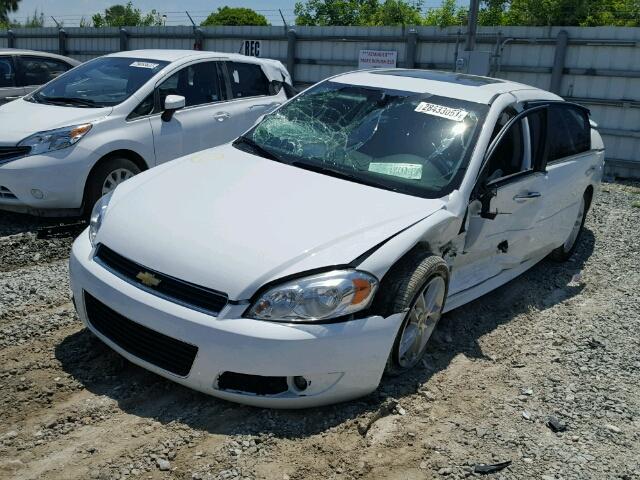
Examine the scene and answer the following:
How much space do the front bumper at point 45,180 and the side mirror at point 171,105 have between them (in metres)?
0.96

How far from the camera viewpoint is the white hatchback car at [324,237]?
292 centimetres

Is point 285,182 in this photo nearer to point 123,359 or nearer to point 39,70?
point 123,359

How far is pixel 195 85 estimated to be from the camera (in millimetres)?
7035

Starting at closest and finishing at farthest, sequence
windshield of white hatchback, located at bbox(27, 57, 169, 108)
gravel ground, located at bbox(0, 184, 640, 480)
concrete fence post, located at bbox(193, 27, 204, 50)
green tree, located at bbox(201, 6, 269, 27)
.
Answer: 1. gravel ground, located at bbox(0, 184, 640, 480)
2. windshield of white hatchback, located at bbox(27, 57, 169, 108)
3. concrete fence post, located at bbox(193, 27, 204, 50)
4. green tree, located at bbox(201, 6, 269, 27)

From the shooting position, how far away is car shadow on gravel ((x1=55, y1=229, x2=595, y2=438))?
304 cm

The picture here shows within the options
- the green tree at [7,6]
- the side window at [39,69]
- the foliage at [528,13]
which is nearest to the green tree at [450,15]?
the foliage at [528,13]

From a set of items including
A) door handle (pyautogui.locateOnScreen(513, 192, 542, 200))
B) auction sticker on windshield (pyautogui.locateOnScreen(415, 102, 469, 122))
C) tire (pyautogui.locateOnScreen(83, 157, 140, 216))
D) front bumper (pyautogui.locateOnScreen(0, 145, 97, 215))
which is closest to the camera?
auction sticker on windshield (pyautogui.locateOnScreen(415, 102, 469, 122))

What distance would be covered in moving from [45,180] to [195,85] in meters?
2.13

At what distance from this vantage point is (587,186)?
5957 millimetres

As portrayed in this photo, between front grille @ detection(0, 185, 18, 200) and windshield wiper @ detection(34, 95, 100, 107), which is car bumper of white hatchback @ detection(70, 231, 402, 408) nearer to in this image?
front grille @ detection(0, 185, 18, 200)

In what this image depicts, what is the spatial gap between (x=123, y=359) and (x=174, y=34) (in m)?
14.4

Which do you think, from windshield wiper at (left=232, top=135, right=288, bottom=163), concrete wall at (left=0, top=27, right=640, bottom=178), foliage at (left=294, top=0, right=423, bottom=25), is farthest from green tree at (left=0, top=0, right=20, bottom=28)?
windshield wiper at (left=232, top=135, right=288, bottom=163)

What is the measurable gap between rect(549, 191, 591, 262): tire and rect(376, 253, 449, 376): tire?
8.69 feet

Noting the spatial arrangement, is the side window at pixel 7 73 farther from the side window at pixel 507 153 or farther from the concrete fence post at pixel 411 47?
the concrete fence post at pixel 411 47
